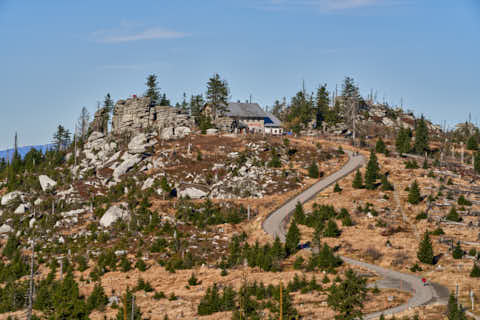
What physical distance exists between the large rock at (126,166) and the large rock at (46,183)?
12.7 meters

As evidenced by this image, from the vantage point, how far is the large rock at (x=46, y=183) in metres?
104

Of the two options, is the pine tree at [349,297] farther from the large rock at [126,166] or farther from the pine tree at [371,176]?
the large rock at [126,166]

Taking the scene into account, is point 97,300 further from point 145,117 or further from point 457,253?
point 145,117

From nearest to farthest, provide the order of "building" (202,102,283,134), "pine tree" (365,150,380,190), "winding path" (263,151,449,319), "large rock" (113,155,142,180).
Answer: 1. "winding path" (263,151,449,319)
2. "pine tree" (365,150,380,190)
3. "large rock" (113,155,142,180)
4. "building" (202,102,283,134)

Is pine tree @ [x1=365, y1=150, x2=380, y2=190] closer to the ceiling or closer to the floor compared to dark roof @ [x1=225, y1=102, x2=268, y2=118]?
closer to the floor

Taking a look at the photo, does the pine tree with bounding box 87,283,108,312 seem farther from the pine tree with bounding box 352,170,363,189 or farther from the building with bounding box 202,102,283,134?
the building with bounding box 202,102,283,134

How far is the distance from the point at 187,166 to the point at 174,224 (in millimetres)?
21259

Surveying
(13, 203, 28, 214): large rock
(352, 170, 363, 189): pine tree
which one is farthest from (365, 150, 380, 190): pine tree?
(13, 203, 28, 214): large rock

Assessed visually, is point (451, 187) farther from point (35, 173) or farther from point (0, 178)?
point (0, 178)

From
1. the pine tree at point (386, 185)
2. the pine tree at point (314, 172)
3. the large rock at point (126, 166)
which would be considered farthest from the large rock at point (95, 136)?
the pine tree at point (386, 185)

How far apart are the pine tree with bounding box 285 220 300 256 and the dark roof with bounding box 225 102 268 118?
74172mm

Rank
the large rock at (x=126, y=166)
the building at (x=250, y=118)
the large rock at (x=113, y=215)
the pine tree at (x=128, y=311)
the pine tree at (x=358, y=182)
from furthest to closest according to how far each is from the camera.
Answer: the building at (x=250, y=118)
the large rock at (x=126, y=166)
the pine tree at (x=358, y=182)
the large rock at (x=113, y=215)
the pine tree at (x=128, y=311)

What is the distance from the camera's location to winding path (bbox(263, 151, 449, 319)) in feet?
171

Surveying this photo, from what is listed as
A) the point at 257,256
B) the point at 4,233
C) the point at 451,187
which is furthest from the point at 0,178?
the point at 451,187
